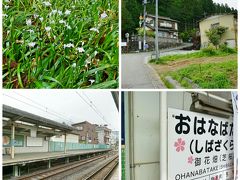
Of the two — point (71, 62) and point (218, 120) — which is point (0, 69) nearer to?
point (71, 62)

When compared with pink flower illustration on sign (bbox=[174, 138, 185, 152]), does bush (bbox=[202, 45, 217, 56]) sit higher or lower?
higher

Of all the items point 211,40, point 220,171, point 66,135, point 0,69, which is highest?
point 211,40

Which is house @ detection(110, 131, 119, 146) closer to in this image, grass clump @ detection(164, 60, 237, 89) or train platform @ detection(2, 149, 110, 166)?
train platform @ detection(2, 149, 110, 166)

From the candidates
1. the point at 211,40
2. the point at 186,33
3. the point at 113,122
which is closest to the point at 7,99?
the point at 113,122

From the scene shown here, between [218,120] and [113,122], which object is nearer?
[113,122]

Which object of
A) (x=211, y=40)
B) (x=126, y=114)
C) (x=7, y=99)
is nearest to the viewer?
(x=7, y=99)

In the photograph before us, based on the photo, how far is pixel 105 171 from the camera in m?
1.55

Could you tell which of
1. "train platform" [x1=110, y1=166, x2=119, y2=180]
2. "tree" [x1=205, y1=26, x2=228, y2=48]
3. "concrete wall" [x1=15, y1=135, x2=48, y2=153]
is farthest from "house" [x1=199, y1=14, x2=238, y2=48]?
"concrete wall" [x1=15, y1=135, x2=48, y2=153]

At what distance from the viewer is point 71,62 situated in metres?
1.52

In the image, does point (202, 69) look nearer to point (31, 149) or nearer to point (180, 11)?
point (180, 11)

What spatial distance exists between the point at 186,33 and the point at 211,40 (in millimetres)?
132

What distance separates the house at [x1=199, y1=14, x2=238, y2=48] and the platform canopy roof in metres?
0.77

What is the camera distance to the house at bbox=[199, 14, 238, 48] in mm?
1655

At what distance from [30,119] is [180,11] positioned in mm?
847
